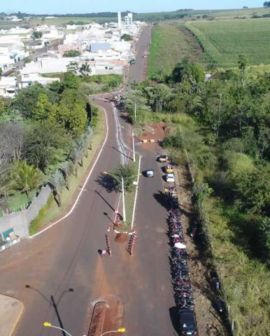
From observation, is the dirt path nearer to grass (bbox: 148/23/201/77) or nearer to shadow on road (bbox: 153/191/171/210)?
shadow on road (bbox: 153/191/171/210)

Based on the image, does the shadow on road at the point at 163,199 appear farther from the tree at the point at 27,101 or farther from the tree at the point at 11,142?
the tree at the point at 27,101

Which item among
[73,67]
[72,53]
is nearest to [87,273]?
[73,67]

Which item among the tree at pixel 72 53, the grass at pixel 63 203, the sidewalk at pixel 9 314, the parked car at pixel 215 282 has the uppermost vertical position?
the tree at pixel 72 53

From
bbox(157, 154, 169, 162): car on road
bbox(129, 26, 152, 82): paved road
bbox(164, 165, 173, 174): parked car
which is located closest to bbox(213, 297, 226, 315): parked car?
bbox(164, 165, 173, 174): parked car

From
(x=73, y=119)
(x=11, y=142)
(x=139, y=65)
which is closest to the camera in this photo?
(x=11, y=142)

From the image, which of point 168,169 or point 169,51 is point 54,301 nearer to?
point 168,169

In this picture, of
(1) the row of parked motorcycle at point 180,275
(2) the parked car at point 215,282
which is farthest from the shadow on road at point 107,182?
(2) the parked car at point 215,282
